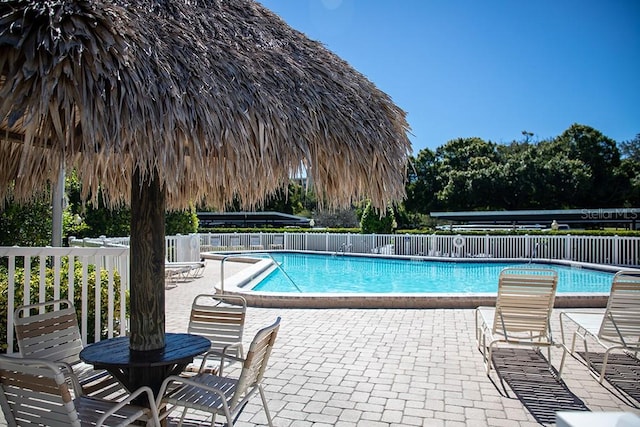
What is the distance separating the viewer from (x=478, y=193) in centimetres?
3384

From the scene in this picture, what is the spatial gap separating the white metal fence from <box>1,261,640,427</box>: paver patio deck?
63.7 inches

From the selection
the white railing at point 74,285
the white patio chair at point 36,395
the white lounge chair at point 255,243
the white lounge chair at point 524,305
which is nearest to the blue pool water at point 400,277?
the white lounge chair at point 255,243

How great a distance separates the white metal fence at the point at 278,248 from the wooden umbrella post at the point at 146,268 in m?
1.86

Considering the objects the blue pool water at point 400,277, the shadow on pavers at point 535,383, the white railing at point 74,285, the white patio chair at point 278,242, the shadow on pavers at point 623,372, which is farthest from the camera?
the white patio chair at point 278,242

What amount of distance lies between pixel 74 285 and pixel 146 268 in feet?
8.46

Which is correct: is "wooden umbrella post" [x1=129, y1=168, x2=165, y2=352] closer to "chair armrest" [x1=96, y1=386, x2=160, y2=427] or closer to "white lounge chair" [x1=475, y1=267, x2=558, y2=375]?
"chair armrest" [x1=96, y1=386, x2=160, y2=427]

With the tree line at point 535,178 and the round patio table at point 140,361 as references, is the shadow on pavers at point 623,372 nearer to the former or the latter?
the round patio table at point 140,361

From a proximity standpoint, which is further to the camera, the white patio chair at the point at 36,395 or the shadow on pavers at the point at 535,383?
the shadow on pavers at the point at 535,383

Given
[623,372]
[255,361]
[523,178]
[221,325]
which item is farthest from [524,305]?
[523,178]

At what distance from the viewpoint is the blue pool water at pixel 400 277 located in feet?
41.8

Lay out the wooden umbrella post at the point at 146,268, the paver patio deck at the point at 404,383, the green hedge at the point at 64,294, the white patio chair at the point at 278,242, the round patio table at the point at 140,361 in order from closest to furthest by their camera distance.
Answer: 1. the round patio table at the point at 140,361
2. the wooden umbrella post at the point at 146,268
3. the paver patio deck at the point at 404,383
4. the green hedge at the point at 64,294
5. the white patio chair at the point at 278,242

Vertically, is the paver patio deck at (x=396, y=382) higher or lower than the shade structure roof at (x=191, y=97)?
lower

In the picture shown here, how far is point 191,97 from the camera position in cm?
248

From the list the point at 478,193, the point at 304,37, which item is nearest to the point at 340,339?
the point at 304,37
